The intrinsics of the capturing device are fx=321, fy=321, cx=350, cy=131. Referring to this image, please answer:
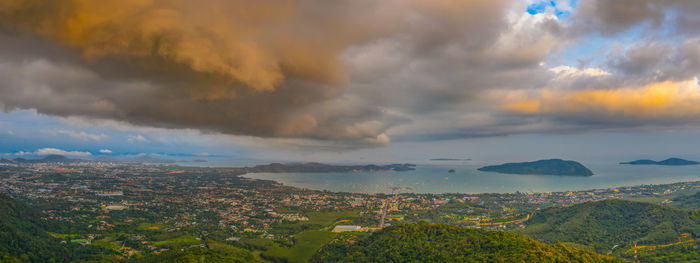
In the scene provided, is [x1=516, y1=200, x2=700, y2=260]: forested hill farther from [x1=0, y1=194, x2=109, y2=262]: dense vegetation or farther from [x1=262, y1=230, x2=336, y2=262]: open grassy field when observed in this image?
[x1=0, y1=194, x2=109, y2=262]: dense vegetation

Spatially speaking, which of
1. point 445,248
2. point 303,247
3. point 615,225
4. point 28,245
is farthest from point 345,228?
point 615,225

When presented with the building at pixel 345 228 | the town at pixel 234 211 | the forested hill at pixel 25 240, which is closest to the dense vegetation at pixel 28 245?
the forested hill at pixel 25 240

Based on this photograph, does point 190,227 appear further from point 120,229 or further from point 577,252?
point 577,252

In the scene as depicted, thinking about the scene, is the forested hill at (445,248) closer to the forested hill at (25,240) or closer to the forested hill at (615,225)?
the forested hill at (615,225)

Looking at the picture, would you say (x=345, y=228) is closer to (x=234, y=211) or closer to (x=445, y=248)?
(x=445, y=248)

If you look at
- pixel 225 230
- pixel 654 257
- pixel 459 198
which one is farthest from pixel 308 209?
pixel 654 257

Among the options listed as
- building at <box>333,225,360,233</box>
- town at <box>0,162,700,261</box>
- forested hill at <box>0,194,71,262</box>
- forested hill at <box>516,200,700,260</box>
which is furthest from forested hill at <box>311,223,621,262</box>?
forested hill at <box>0,194,71,262</box>
